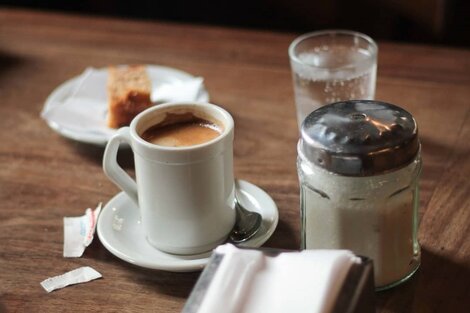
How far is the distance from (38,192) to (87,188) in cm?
6

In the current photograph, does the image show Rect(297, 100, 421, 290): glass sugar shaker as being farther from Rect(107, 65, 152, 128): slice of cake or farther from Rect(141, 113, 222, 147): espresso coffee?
Rect(107, 65, 152, 128): slice of cake

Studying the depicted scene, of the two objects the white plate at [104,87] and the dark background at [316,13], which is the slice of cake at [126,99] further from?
the dark background at [316,13]

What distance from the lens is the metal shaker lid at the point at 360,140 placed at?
62 cm

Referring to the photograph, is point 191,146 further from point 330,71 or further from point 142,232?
point 330,71

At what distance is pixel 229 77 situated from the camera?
116cm

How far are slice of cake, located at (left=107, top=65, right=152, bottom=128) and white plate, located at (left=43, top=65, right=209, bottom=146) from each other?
0.02 metres

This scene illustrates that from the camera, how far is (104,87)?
3.64 ft

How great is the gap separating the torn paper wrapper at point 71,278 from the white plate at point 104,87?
256 mm

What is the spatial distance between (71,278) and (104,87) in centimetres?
44

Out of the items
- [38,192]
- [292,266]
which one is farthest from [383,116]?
[38,192]

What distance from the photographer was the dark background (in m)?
1.62

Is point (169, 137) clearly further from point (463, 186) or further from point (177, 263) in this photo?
point (463, 186)

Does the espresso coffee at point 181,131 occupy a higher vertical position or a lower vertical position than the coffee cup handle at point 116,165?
higher

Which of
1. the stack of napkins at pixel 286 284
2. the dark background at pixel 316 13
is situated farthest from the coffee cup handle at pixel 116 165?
the dark background at pixel 316 13
